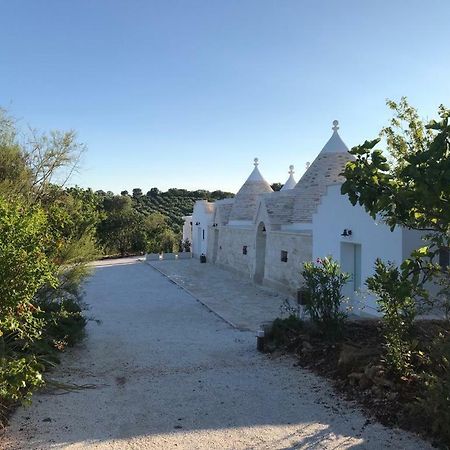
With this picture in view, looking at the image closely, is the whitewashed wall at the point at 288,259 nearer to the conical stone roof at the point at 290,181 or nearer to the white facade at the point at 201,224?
the conical stone roof at the point at 290,181

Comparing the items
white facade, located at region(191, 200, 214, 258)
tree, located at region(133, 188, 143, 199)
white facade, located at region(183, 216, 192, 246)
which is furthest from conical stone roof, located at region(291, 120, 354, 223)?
tree, located at region(133, 188, 143, 199)

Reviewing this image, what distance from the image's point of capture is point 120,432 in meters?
4.39

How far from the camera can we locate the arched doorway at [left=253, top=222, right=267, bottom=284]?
63.5 feet

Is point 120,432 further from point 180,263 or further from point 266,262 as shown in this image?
point 180,263

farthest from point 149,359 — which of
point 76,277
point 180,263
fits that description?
point 180,263

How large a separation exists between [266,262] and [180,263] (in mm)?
10634

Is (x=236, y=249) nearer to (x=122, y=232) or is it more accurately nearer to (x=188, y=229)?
(x=188, y=229)

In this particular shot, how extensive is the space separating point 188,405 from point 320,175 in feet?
44.2

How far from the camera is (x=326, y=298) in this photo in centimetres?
725

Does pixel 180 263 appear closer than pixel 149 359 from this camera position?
No

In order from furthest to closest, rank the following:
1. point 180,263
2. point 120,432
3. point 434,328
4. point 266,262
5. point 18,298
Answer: point 180,263, point 266,262, point 434,328, point 120,432, point 18,298

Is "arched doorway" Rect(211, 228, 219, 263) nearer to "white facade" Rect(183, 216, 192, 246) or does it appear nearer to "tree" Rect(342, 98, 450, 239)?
"white facade" Rect(183, 216, 192, 246)

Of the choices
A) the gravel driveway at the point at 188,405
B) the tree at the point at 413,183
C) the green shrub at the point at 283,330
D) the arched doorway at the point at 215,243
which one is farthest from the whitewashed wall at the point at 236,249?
the tree at the point at 413,183

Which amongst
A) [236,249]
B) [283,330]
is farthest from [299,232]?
[283,330]
